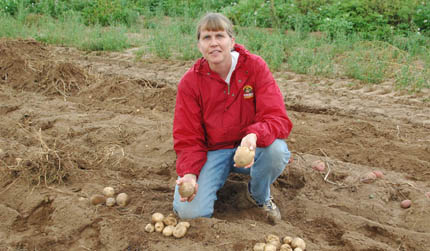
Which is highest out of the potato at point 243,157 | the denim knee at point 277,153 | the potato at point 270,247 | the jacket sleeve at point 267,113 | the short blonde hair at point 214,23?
the short blonde hair at point 214,23

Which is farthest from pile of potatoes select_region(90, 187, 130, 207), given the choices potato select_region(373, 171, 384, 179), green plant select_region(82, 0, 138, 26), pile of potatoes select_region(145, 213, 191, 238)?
green plant select_region(82, 0, 138, 26)

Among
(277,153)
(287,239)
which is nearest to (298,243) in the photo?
(287,239)

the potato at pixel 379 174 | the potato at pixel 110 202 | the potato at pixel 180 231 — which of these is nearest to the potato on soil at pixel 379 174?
the potato at pixel 379 174

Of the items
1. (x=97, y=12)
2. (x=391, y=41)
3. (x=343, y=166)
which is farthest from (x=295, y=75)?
(x=97, y=12)

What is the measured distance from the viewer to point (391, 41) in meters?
7.66

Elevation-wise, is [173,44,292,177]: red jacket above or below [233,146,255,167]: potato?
above

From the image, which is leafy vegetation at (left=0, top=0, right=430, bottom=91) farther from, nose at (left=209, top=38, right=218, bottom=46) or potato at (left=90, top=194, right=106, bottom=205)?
potato at (left=90, top=194, right=106, bottom=205)

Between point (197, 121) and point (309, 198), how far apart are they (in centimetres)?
116

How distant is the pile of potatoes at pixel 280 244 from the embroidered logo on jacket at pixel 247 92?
0.99 metres

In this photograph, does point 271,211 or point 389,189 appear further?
point 389,189

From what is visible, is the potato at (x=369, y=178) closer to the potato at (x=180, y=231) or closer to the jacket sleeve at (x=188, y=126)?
the jacket sleeve at (x=188, y=126)

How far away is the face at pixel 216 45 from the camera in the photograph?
2.99m

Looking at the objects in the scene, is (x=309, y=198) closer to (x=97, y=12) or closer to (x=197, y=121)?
(x=197, y=121)

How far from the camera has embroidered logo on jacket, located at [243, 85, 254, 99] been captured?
10.3 feet
